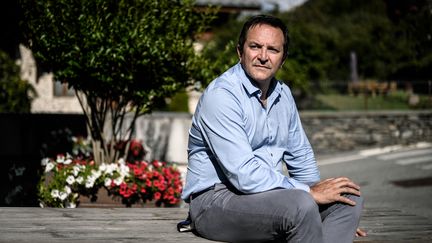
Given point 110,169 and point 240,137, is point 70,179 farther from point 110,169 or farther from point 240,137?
point 240,137

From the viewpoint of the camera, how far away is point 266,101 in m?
3.57

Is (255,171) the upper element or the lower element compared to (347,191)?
upper

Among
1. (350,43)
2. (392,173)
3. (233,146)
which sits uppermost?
(350,43)

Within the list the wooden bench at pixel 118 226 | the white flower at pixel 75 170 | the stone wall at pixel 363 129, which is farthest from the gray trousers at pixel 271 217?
the stone wall at pixel 363 129

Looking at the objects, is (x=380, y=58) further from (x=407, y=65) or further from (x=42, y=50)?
(x=42, y=50)

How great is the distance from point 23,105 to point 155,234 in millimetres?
12769

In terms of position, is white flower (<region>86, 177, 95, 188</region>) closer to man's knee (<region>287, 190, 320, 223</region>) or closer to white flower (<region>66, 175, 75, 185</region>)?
white flower (<region>66, 175, 75, 185</region>)

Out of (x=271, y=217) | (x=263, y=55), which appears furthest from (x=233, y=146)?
(x=263, y=55)

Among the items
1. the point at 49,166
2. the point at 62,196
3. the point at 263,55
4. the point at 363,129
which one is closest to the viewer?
the point at 263,55

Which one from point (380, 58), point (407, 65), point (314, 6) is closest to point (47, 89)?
point (407, 65)

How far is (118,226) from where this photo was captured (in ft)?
11.3

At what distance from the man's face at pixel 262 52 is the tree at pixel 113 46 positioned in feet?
9.28

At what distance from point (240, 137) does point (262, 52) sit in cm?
47

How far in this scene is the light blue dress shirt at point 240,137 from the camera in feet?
10.4
